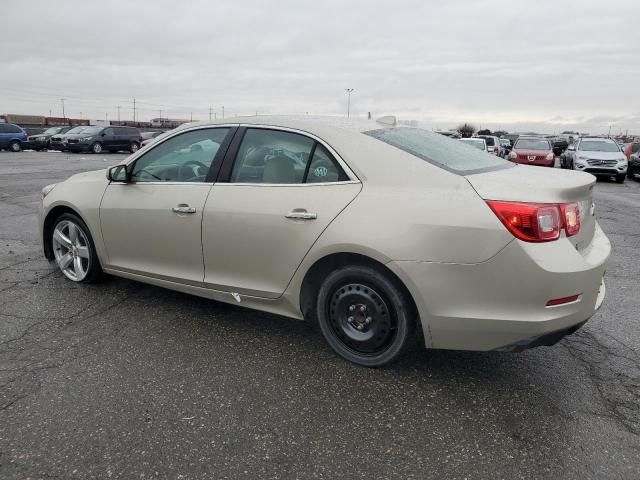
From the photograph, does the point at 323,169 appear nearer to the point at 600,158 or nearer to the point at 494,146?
the point at 600,158

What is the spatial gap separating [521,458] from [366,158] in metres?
1.81

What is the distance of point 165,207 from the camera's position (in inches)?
153

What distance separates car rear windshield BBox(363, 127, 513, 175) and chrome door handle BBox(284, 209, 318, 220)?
2.18 ft

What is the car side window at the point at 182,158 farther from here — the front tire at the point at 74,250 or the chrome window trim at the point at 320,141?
the front tire at the point at 74,250

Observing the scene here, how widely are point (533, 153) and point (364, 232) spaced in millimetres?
19528

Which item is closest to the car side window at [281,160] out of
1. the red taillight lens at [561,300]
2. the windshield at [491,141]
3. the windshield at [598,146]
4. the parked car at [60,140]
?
the red taillight lens at [561,300]

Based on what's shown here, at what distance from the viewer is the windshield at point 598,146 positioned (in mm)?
19281

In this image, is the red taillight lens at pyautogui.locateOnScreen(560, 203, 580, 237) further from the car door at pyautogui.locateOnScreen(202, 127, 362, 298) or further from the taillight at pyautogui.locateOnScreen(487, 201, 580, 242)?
the car door at pyautogui.locateOnScreen(202, 127, 362, 298)

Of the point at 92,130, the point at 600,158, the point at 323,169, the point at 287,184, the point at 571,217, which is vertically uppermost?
the point at 92,130

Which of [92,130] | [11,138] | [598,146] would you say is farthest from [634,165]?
[11,138]

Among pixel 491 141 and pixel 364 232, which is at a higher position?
pixel 491 141

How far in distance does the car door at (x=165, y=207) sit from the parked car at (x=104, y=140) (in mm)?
28670

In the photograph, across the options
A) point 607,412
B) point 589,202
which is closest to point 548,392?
point 607,412

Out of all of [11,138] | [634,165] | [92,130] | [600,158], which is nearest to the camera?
[600,158]
